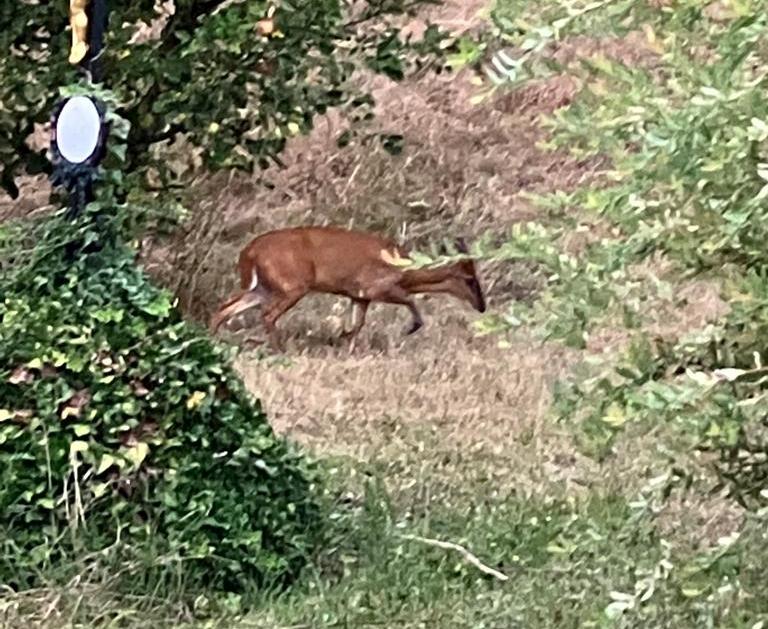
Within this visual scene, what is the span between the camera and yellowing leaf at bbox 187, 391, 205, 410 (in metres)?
3.20

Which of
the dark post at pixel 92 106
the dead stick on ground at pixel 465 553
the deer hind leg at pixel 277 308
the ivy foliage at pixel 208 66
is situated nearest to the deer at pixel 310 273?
the deer hind leg at pixel 277 308

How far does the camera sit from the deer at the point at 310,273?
6.62 m

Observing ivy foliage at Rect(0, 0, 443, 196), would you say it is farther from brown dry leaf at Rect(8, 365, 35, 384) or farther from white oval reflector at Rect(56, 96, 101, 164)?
brown dry leaf at Rect(8, 365, 35, 384)

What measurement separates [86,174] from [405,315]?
A: 3.96m

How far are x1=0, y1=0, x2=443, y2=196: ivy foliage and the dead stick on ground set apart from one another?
1686 mm

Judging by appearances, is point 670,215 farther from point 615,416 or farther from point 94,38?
point 94,38

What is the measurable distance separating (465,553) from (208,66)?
199 cm

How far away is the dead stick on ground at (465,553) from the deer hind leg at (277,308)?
10.3 ft

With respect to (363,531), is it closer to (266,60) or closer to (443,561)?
(443,561)

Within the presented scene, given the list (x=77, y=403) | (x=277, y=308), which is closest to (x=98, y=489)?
(x=77, y=403)

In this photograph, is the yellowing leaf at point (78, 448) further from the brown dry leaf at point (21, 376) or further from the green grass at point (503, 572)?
the green grass at point (503, 572)

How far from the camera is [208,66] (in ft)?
15.6

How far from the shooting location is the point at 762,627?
7.99 feet

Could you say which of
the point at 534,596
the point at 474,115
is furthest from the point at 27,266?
the point at 474,115
